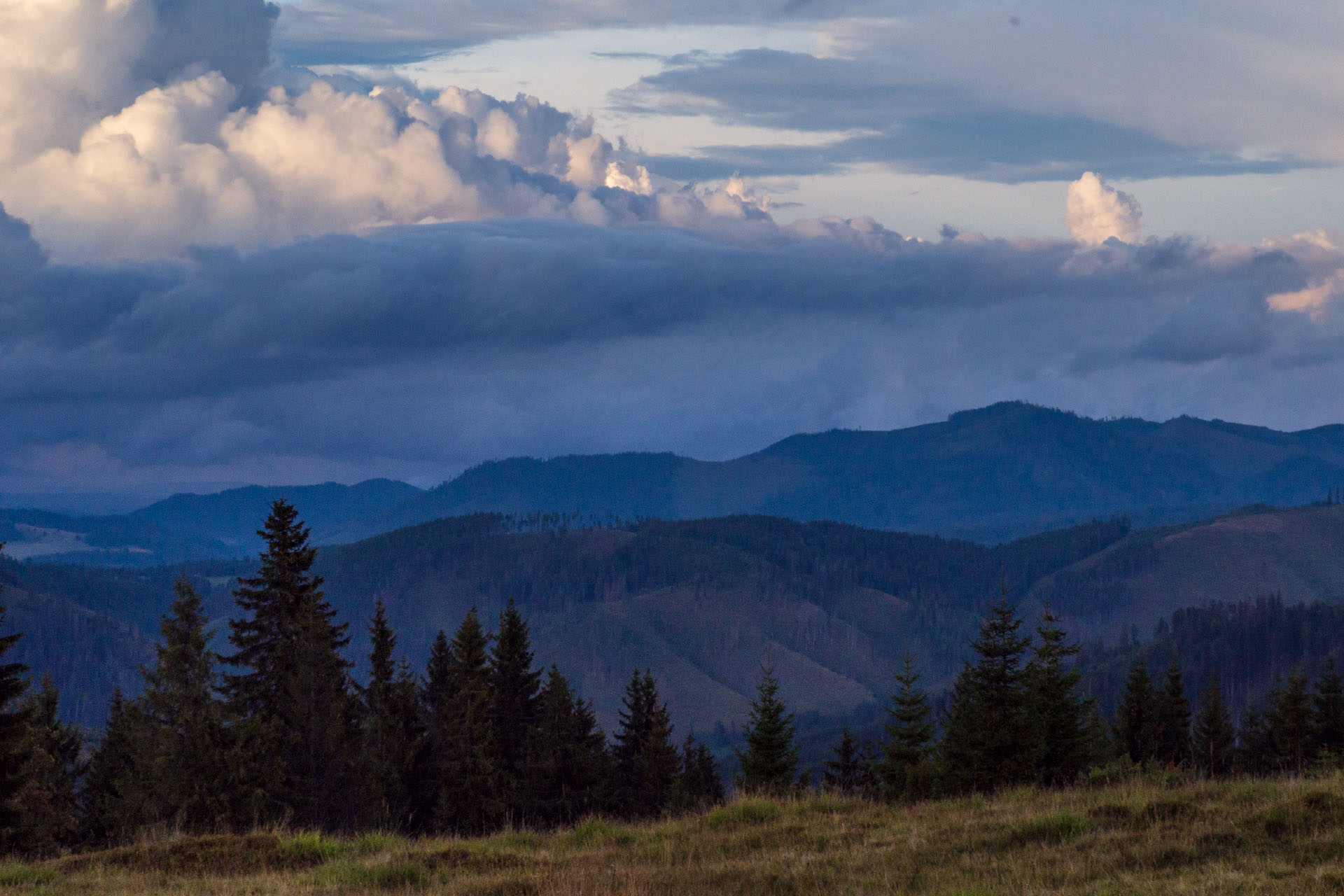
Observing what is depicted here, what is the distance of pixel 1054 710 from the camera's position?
140 feet

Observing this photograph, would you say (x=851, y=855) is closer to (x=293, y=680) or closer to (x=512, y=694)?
(x=293, y=680)

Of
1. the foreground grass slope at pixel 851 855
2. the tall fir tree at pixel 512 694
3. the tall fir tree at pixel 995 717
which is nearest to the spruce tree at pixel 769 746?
the tall fir tree at pixel 995 717

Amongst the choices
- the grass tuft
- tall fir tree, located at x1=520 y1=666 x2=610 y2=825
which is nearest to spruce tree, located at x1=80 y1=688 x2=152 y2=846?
tall fir tree, located at x1=520 y1=666 x2=610 y2=825

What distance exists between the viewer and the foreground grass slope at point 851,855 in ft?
48.3

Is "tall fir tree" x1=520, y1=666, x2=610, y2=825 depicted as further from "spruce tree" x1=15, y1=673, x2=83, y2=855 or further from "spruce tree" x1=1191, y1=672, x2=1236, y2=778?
"spruce tree" x1=1191, y1=672, x2=1236, y2=778

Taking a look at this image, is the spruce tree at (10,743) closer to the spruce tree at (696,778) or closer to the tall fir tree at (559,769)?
the tall fir tree at (559,769)

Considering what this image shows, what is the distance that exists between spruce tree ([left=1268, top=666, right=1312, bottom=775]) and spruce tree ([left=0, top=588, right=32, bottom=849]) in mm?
64993

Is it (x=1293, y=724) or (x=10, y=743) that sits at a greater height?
(x=10, y=743)

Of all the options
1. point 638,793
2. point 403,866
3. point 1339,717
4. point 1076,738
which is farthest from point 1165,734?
point 403,866

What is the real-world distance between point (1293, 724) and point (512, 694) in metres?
47.5

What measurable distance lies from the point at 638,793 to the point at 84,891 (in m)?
53.0

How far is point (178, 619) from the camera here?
54.4 meters

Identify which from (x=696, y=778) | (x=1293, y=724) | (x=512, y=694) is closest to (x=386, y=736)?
(x=512, y=694)

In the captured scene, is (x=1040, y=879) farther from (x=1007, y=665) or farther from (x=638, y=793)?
(x=638, y=793)
